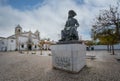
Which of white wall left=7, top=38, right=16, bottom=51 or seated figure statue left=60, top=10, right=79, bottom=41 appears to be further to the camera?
white wall left=7, top=38, right=16, bottom=51

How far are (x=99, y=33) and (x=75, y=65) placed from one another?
8.56 meters

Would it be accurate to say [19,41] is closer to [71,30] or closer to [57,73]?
[71,30]

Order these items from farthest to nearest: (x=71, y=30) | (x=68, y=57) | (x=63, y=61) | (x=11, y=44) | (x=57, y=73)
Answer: (x=11, y=44) → (x=71, y=30) → (x=63, y=61) → (x=68, y=57) → (x=57, y=73)

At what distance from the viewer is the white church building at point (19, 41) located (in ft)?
183

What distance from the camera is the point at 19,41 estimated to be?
58.6m

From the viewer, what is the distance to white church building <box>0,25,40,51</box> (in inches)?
2201

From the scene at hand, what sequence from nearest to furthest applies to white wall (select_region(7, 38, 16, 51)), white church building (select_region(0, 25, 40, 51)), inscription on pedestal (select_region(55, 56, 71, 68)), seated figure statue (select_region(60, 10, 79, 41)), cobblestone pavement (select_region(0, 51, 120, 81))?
cobblestone pavement (select_region(0, 51, 120, 81)) < inscription on pedestal (select_region(55, 56, 71, 68)) < seated figure statue (select_region(60, 10, 79, 41)) < white wall (select_region(7, 38, 16, 51)) < white church building (select_region(0, 25, 40, 51))

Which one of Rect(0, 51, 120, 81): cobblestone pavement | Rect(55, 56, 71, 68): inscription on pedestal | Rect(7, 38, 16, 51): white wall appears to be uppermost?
Rect(7, 38, 16, 51): white wall

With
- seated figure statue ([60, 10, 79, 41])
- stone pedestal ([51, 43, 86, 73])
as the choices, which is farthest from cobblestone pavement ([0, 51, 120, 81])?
seated figure statue ([60, 10, 79, 41])

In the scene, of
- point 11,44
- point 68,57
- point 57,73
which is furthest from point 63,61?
point 11,44

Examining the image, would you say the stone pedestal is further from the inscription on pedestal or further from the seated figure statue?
the seated figure statue

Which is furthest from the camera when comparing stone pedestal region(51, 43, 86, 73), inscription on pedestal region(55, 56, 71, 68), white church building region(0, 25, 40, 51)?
white church building region(0, 25, 40, 51)

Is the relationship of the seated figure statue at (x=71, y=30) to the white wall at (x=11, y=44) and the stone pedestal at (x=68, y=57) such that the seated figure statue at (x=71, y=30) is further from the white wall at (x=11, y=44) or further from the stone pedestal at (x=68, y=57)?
the white wall at (x=11, y=44)

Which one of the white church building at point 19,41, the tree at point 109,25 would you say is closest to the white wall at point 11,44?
the white church building at point 19,41
